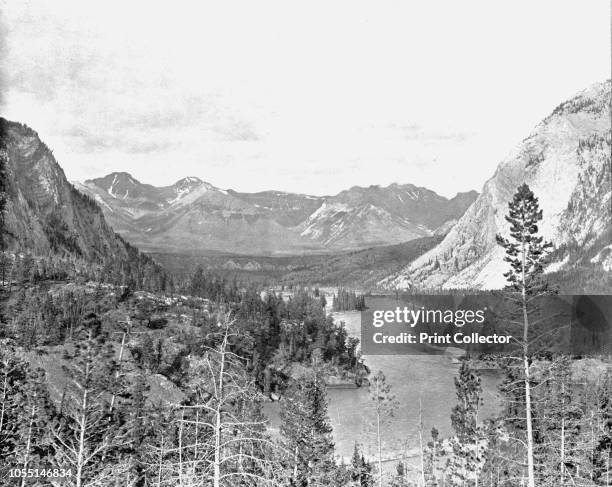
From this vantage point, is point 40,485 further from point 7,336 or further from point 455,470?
point 7,336

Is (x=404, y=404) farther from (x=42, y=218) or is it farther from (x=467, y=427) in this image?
(x=42, y=218)

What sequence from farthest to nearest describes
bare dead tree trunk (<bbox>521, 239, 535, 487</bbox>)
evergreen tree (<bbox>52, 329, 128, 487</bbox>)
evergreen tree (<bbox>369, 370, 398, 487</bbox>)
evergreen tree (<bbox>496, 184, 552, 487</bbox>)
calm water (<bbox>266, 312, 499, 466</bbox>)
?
calm water (<bbox>266, 312, 499, 466</bbox>), evergreen tree (<bbox>369, 370, 398, 487</bbox>), evergreen tree (<bbox>52, 329, 128, 487</bbox>), evergreen tree (<bbox>496, 184, 552, 487</bbox>), bare dead tree trunk (<bbox>521, 239, 535, 487</bbox>)

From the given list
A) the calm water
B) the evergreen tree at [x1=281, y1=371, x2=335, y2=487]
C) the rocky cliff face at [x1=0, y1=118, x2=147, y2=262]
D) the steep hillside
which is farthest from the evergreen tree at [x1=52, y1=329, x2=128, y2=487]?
the rocky cliff face at [x1=0, y1=118, x2=147, y2=262]

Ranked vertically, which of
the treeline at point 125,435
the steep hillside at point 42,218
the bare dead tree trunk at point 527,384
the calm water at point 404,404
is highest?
the steep hillside at point 42,218

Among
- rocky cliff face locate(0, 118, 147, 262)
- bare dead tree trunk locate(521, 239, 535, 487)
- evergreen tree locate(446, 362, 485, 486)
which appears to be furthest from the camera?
rocky cliff face locate(0, 118, 147, 262)

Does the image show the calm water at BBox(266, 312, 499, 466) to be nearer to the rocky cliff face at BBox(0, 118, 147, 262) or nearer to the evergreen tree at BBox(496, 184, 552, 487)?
the evergreen tree at BBox(496, 184, 552, 487)

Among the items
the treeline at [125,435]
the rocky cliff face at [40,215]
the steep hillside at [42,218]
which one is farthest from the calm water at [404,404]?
the rocky cliff face at [40,215]

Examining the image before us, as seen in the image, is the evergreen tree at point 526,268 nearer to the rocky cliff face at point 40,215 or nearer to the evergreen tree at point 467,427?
the evergreen tree at point 467,427

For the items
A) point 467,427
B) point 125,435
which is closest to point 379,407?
point 467,427

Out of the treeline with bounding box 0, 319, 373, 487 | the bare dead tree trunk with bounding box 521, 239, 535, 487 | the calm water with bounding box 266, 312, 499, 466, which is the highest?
the bare dead tree trunk with bounding box 521, 239, 535, 487
